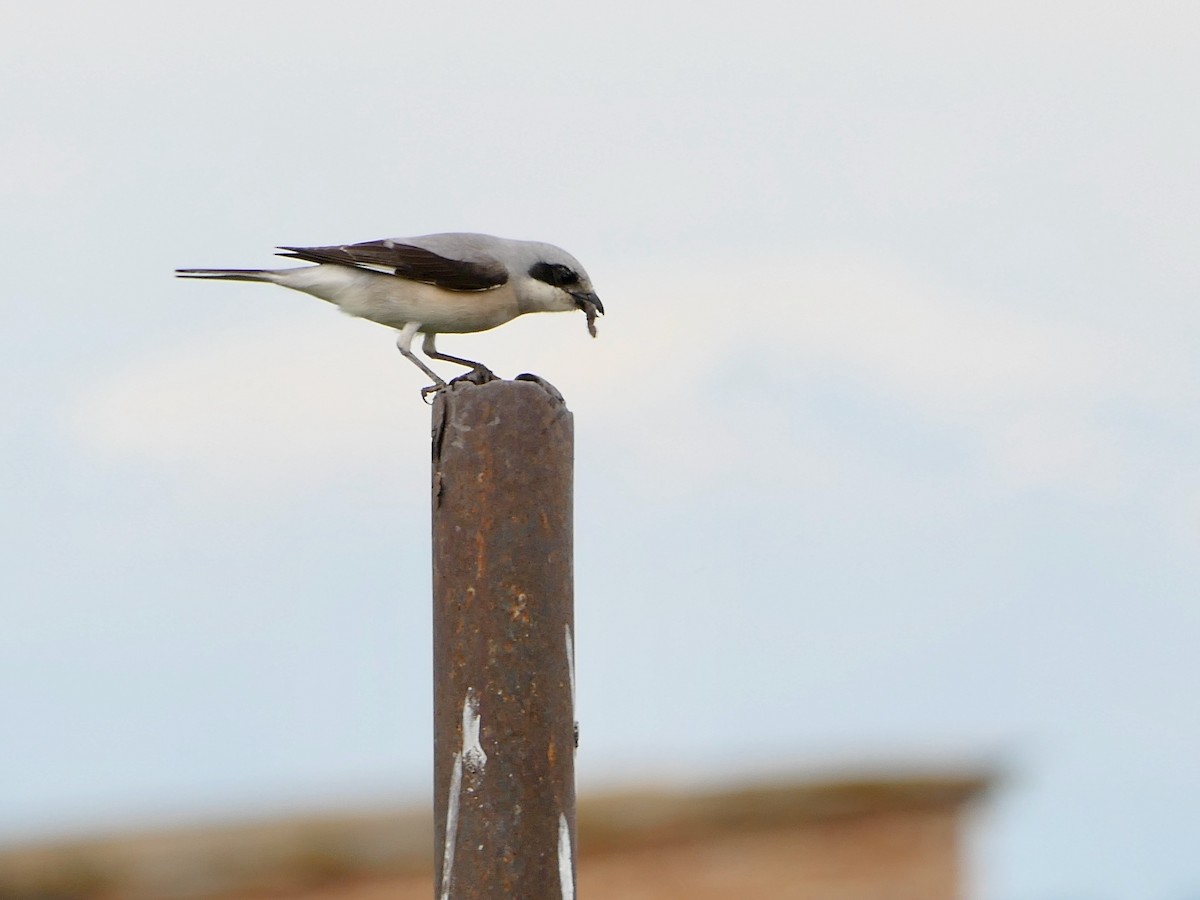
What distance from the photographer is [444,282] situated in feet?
22.6

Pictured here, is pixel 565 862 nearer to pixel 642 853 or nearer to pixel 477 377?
pixel 477 377

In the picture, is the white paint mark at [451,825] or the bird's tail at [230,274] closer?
the white paint mark at [451,825]

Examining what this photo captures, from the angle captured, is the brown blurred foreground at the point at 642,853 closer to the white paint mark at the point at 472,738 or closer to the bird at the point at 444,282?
the bird at the point at 444,282

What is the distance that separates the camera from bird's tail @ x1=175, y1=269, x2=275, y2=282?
7.36 m

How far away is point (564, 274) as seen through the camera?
23.4ft

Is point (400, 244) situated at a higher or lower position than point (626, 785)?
higher

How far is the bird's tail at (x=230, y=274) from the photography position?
736 centimetres

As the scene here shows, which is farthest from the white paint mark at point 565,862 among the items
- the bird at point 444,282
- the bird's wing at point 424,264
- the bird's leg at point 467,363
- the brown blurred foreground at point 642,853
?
the brown blurred foreground at point 642,853

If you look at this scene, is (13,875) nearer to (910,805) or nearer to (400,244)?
(400,244)

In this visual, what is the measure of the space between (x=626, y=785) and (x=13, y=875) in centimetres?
369

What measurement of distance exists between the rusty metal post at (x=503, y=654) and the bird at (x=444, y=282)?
8.35 feet

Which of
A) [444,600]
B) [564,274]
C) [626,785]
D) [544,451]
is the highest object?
[564,274]

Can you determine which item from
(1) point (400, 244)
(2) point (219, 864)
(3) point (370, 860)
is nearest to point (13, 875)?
(2) point (219, 864)

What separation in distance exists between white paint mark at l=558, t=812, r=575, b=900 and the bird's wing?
3230 millimetres
